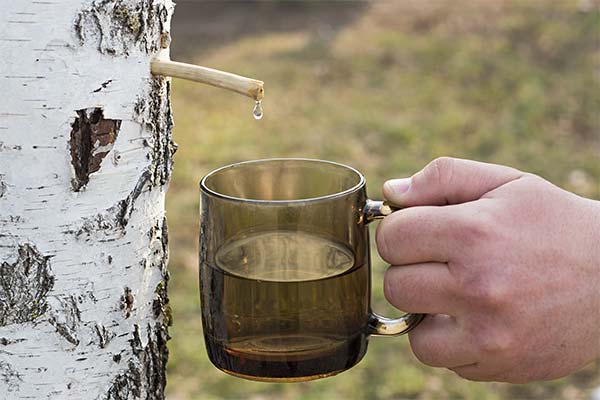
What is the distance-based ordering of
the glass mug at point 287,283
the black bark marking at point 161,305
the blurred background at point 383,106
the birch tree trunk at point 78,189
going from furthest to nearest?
1. the blurred background at point 383,106
2. the black bark marking at point 161,305
3. the glass mug at point 287,283
4. the birch tree trunk at point 78,189

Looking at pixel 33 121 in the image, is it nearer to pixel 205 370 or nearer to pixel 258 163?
pixel 258 163

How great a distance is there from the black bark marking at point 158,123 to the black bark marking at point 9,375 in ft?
1.06

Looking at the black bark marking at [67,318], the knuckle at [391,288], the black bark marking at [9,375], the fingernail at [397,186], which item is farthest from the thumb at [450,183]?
the black bark marking at [9,375]

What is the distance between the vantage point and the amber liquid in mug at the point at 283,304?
1.21 meters

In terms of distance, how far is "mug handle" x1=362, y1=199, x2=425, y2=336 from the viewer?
1264mm

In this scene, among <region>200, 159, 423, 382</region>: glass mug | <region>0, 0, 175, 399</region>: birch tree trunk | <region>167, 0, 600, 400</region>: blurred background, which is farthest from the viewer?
<region>167, 0, 600, 400</region>: blurred background

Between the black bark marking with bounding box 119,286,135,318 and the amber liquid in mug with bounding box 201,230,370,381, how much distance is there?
4.3 inches

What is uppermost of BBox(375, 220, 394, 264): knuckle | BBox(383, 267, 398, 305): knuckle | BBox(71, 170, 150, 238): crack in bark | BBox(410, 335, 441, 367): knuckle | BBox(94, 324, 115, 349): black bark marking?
BBox(71, 170, 150, 238): crack in bark

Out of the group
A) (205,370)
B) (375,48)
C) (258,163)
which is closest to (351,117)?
(375,48)

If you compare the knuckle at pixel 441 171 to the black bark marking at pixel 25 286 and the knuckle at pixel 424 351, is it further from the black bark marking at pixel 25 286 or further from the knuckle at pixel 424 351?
the black bark marking at pixel 25 286

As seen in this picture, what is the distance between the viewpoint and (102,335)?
1.22 metres

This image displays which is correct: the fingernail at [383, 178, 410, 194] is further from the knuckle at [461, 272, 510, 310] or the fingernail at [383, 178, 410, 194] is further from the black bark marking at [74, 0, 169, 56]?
the black bark marking at [74, 0, 169, 56]

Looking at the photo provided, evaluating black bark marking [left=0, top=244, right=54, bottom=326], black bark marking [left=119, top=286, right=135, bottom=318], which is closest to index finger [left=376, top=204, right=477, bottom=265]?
black bark marking [left=119, top=286, right=135, bottom=318]

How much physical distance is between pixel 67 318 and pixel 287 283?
306 millimetres
